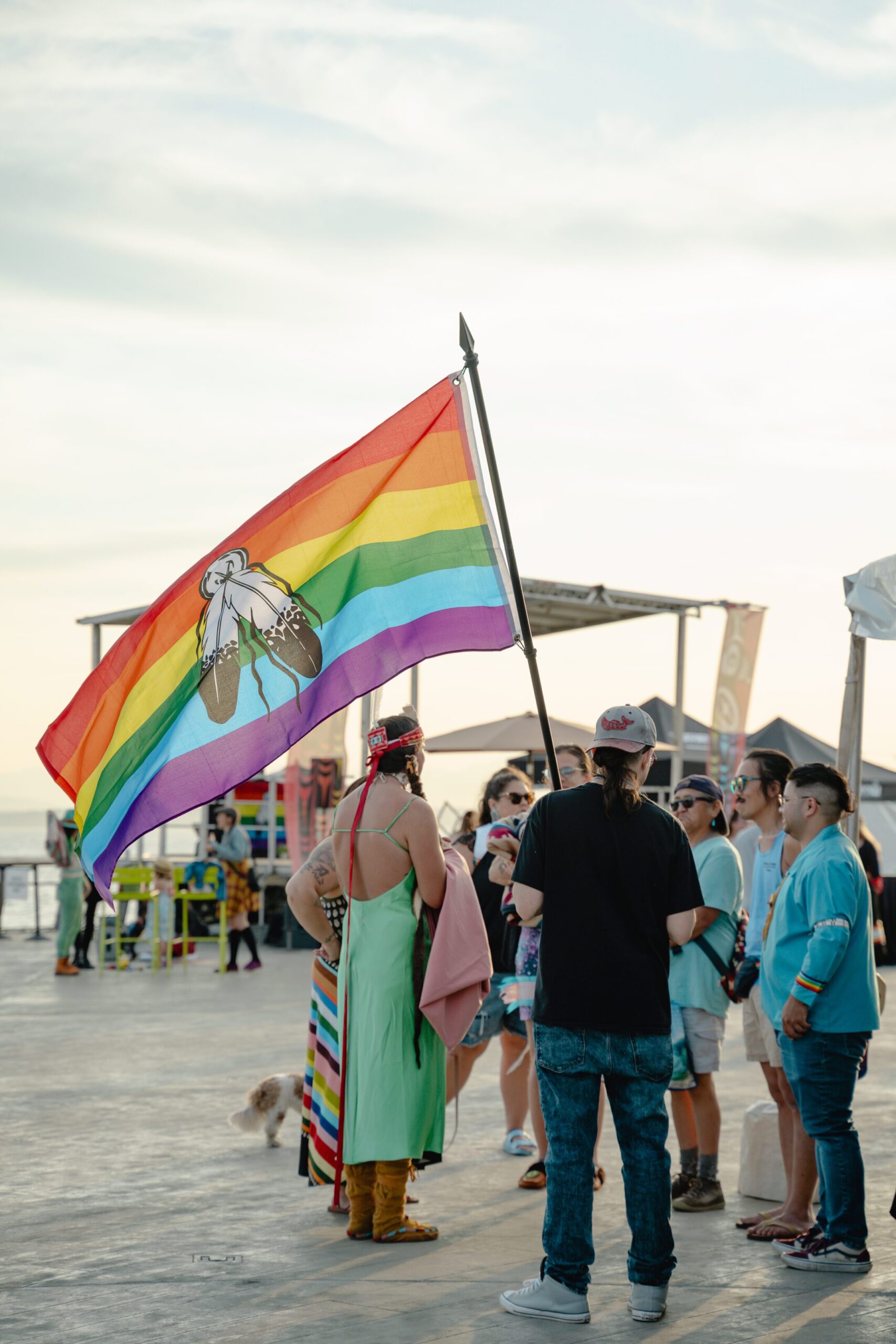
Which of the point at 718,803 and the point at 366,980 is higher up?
the point at 718,803

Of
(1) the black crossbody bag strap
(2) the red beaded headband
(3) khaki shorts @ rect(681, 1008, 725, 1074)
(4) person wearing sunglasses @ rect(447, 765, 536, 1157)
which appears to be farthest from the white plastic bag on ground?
(2) the red beaded headband

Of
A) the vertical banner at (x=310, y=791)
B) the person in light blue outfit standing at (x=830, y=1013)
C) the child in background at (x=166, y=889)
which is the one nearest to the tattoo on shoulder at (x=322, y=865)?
the person in light blue outfit standing at (x=830, y=1013)

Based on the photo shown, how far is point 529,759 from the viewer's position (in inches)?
923

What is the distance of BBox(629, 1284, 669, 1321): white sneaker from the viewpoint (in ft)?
14.1

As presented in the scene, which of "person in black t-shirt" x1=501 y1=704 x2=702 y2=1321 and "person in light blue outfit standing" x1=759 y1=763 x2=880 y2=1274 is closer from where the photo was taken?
"person in black t-shirt" x1=501 y1=704 x2=702 y2=1321

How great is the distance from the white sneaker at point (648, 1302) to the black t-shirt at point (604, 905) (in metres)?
0.78

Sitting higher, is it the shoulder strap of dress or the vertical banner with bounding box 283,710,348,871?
the vertical banner with bounding box 283,710,348,871

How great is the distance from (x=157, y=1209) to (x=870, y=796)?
19.9 m

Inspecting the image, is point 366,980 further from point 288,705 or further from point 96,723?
point 96,723

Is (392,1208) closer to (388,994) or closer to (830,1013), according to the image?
(388,994)

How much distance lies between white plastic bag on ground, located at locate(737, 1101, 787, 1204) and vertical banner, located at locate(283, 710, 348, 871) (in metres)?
12.0

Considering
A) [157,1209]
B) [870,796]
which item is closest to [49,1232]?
[157,1209]

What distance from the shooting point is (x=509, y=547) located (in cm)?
469

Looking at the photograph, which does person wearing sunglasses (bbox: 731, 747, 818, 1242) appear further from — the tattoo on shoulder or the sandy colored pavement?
the tattoo on shoulder
